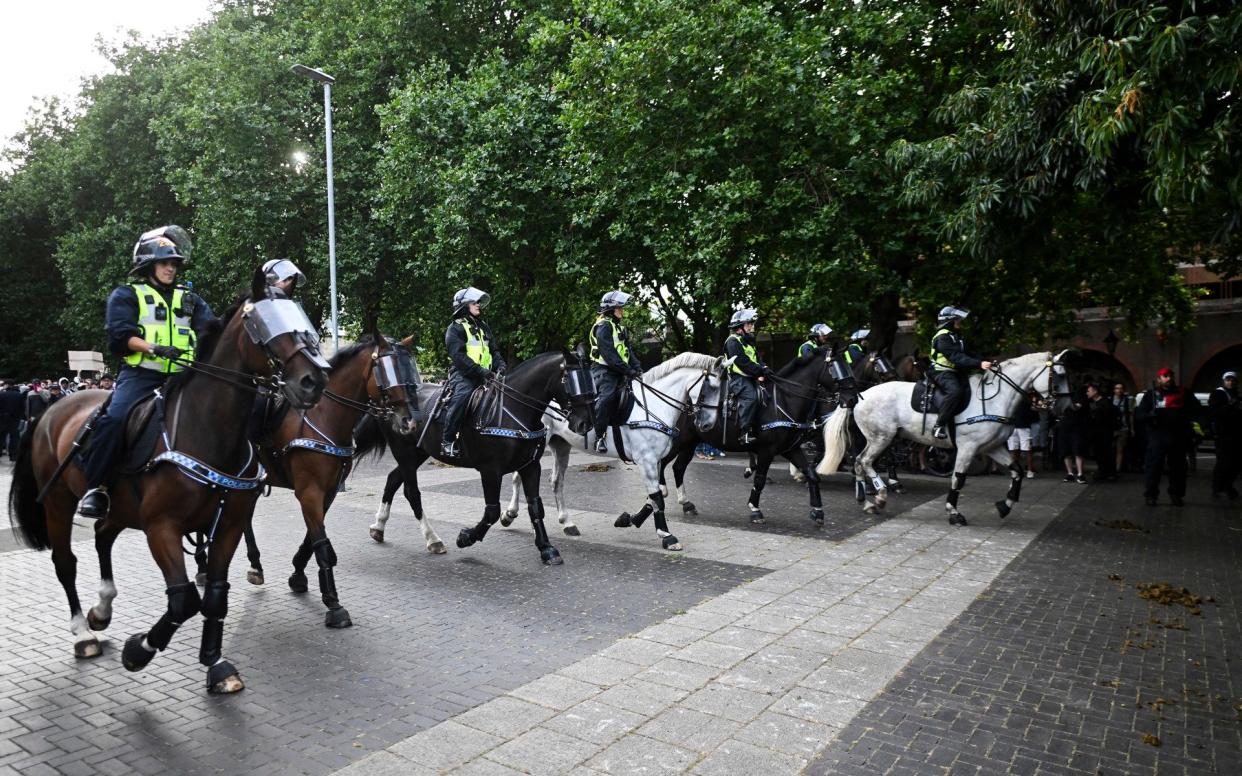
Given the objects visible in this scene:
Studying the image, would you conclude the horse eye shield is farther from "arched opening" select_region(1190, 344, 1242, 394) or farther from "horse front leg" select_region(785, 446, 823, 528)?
"arched opening" select_region(1190, 344, 1242, 394)

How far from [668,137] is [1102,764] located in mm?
14878

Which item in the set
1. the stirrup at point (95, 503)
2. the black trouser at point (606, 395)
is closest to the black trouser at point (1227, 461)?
the black trouser at point (606, 395)

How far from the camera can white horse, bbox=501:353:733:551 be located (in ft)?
33.1

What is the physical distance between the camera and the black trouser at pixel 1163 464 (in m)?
13.0

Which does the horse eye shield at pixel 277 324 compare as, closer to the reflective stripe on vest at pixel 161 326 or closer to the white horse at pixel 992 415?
the reflective stripe on vest at pixel 161 326

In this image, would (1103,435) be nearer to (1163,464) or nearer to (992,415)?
(1163,464)

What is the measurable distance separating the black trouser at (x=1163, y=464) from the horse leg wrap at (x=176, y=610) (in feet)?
45.5

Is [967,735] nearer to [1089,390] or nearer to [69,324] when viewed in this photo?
[1089,390]

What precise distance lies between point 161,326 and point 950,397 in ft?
32.2

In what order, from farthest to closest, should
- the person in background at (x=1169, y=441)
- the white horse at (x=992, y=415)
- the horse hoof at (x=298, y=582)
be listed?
the person in background at (x=1169, y=441), the white horse at (x=992, y=415), the horse hoof at (x=298, y=582)

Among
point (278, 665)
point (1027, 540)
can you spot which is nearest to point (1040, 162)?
point (1027, 540)

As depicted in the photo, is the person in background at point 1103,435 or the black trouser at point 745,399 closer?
the black trouser at point 745,399

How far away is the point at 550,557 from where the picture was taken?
28.1 ft

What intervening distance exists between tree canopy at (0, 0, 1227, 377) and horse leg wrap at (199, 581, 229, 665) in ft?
27.0
